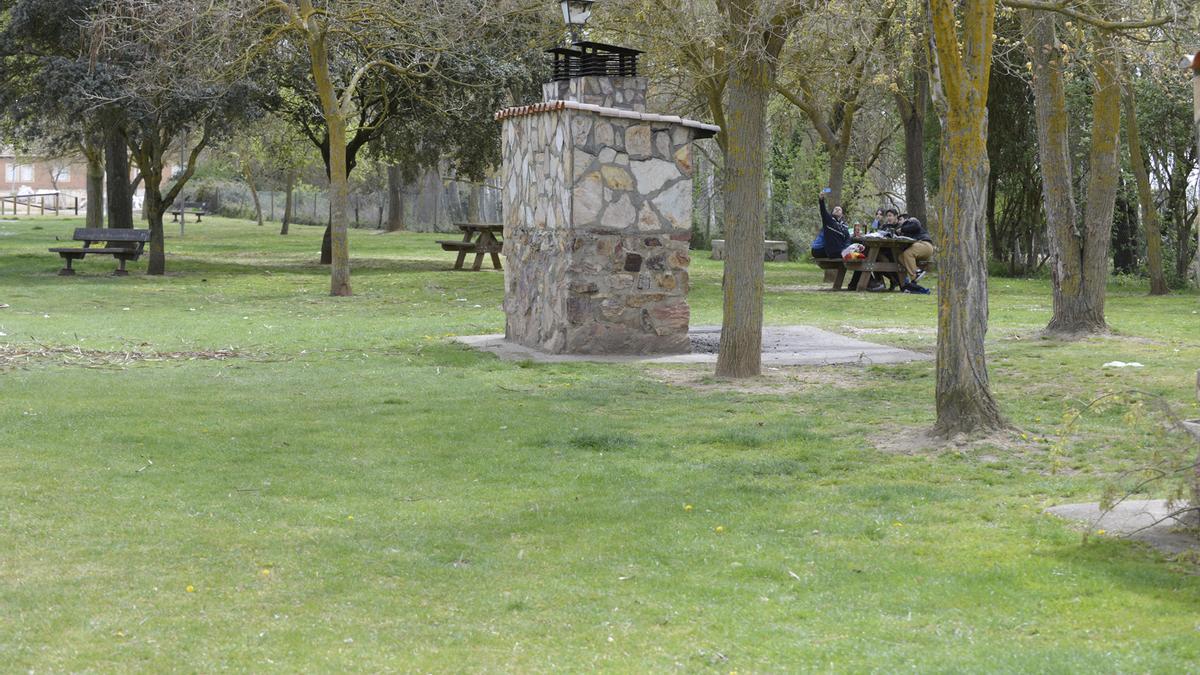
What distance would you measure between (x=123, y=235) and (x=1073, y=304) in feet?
58.0

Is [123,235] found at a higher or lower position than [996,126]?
lower

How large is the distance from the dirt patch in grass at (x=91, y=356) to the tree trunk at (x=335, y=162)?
7407 millimetres

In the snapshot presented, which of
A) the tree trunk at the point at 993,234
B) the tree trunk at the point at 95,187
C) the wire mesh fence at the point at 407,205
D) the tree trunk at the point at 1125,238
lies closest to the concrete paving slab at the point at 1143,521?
the tree trunk at the point at 1125,238

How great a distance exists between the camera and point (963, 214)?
7.93m

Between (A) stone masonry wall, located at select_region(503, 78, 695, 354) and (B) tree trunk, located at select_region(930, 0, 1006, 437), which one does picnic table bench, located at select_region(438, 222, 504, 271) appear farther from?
(B) tree trunk, located at select_region(930, 0, 1006, 437)

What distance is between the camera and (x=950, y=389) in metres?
8.04

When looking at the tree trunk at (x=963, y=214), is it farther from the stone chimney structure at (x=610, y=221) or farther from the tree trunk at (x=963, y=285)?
the stone chimney structure at (x=610, y=221)

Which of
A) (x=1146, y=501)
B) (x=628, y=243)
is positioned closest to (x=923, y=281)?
(x=628, y=243)

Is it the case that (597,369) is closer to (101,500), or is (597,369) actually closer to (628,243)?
(628,243)

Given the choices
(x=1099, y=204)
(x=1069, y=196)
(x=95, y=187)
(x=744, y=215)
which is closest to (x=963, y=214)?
(x=744, y=215)

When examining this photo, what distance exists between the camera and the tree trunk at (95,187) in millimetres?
38094

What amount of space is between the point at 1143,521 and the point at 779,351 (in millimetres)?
7170

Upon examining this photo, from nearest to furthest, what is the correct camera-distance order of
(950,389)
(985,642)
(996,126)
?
1. (985,642)
2. (950,389)
3. (996,126)

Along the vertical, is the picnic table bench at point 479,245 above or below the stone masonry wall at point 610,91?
below
